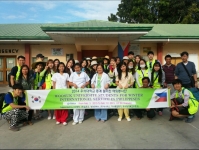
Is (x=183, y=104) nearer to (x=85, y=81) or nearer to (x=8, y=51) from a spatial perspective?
(x=85, y=81)

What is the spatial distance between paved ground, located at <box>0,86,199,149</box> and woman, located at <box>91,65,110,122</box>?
0.18 meters

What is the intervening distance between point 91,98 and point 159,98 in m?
1.79

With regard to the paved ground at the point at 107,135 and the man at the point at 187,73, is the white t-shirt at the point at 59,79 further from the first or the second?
the man at the point at 187,73

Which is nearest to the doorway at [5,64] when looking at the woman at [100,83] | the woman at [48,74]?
the woman at [48,74]

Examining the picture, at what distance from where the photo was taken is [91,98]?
492 cm

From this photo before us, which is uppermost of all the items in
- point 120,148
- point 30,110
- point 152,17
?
point 152,17

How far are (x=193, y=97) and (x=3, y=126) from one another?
4.85 metres

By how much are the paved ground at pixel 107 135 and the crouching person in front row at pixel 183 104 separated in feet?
0.75

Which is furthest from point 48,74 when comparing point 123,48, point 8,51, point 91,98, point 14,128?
point 8,51

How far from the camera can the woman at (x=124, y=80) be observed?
5.06 m

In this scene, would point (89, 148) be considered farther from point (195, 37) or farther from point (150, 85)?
point (195, 37)

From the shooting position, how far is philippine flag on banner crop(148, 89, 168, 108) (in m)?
5.02

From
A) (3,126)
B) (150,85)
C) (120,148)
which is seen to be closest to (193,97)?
(150,85)

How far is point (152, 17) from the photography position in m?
26.6
